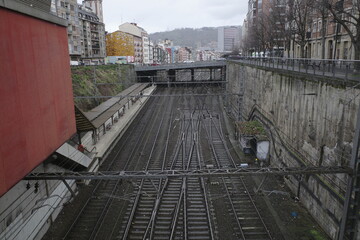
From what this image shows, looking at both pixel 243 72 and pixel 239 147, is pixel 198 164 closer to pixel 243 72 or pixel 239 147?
pixel 239 147

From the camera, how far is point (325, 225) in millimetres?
11789

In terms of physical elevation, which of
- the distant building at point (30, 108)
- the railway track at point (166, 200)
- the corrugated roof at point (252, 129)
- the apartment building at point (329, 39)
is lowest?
the railway track at point (166, 200)

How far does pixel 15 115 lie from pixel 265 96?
57.6ft

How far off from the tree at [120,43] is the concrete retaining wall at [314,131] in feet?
212

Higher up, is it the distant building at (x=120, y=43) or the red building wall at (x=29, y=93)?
the distant building at (x=120, y=43)

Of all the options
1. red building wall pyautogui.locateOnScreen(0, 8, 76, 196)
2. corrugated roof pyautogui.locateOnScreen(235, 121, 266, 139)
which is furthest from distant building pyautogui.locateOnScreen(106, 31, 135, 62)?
red building wall pyautogui.locateOnScreen(0, 8, 76, 196)

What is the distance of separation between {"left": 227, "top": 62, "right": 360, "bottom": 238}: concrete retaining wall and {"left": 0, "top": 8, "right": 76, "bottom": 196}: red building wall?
10708mm

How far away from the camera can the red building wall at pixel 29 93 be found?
8.07 m

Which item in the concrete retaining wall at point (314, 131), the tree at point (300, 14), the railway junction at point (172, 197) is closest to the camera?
the railway junction at point (172, 197)

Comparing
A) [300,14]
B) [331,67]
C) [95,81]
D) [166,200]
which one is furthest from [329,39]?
[166,200]

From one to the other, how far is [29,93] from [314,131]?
37.8 feet

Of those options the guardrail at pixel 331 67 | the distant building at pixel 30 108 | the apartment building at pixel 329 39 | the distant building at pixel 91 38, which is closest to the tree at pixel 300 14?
the apartment building at pixel 329 39

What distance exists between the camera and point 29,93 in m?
9.36

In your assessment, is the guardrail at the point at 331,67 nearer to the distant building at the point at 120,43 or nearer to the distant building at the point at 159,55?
the distant building at the point at 120,43
